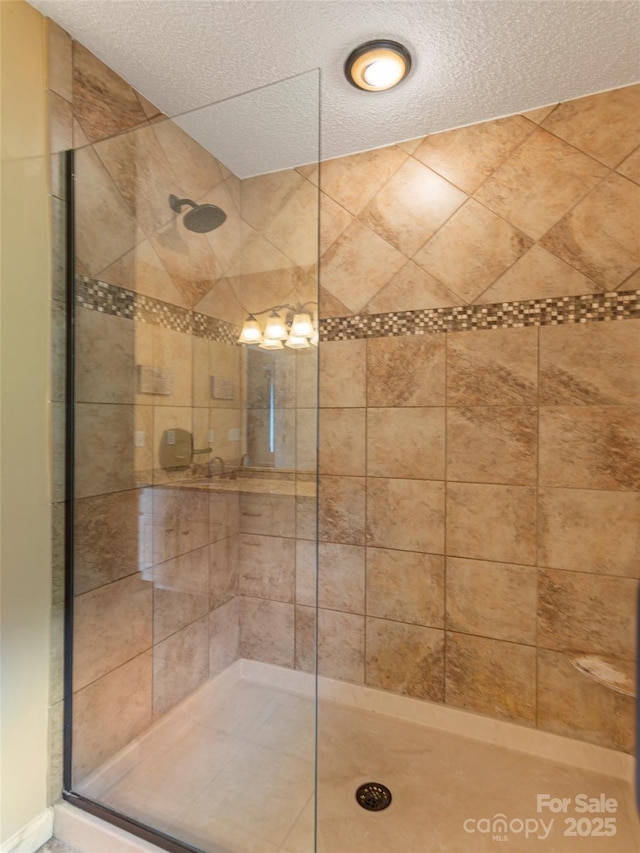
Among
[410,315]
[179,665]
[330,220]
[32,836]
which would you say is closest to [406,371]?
[410,315]

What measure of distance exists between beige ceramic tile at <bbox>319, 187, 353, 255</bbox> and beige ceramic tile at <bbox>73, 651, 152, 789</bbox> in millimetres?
1801

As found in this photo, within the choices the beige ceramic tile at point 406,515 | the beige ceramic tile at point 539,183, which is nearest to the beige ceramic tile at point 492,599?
the beige ceramic tile at point 406,515

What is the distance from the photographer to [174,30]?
3.97 ft

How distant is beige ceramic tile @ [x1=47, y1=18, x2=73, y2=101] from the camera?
1194 mm

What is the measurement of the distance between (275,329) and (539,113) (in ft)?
4.15

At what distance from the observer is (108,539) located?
1375 millimetres

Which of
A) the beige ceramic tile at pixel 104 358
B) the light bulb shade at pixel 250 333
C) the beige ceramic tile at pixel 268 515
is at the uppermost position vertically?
the light bulb shade at pixel 250 333

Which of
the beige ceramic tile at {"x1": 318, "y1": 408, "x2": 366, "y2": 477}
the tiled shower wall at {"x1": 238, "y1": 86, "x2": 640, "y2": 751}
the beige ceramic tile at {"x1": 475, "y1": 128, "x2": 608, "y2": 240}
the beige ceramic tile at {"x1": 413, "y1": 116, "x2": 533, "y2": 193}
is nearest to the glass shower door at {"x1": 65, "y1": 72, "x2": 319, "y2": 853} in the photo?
the tiled shower wall at {"x1": 238, "y1": 86, "x2": 640, "y2": 751}

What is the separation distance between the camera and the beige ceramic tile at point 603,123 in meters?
1.42

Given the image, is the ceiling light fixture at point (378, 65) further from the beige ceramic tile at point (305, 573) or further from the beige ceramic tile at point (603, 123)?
the beige ceramic tile at point (305, 573)

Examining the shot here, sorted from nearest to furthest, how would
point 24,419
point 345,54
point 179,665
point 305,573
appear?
point 24,419 < point 345,54 < point 179,665 < point 305,573

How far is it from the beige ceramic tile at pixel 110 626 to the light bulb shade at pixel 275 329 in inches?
38.8

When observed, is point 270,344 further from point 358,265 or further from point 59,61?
point 59,61

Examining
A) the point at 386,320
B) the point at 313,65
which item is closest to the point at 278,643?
the point at 386,320
